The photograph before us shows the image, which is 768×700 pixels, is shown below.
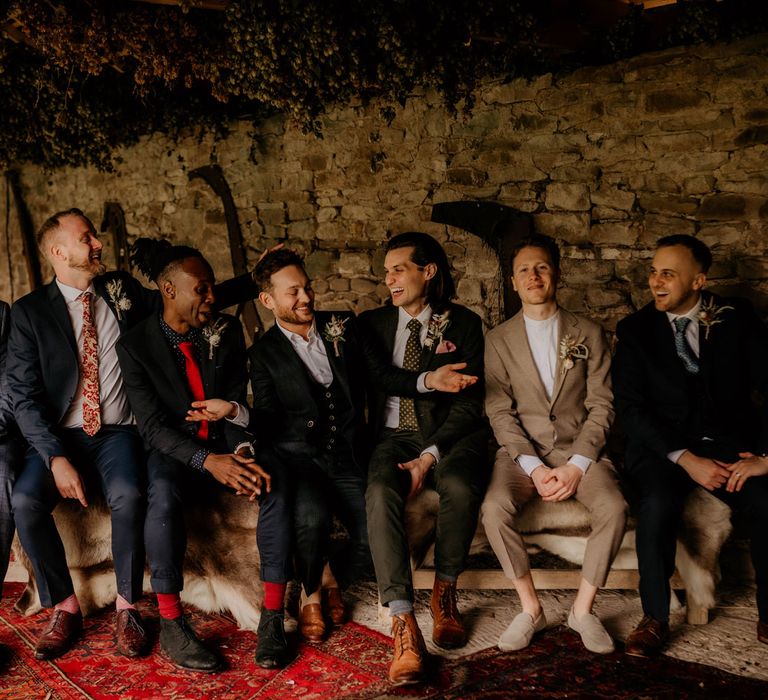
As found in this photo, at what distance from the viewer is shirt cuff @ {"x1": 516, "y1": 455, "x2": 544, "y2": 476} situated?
3295mm

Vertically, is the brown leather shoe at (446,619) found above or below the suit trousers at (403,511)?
below

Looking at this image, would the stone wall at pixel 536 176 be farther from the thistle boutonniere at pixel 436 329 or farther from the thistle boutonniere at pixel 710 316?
the thistle boutonniere at pixel 436 329

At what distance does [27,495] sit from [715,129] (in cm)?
422

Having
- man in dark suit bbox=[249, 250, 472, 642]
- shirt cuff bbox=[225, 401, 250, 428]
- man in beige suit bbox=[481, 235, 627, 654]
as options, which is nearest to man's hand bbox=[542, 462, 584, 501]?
man in beige suit bbox=[481, 235, 627, 654]

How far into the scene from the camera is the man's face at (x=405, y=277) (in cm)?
368

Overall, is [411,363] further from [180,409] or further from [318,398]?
[180,409]

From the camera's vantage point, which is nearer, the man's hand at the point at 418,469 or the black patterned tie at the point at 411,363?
the man's hand at the point at 418,469

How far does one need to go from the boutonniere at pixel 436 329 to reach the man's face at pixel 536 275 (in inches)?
16.4

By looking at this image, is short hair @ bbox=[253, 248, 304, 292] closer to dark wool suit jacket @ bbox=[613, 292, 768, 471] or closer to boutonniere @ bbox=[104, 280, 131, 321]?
boutonniere @ bbox=[104, 280, 131, 321]

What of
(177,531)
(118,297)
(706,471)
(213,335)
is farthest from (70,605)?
(706,471)

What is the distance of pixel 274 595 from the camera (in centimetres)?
305

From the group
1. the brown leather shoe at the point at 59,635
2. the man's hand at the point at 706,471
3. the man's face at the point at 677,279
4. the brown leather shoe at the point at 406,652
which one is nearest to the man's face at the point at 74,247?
the brown leather shoe at the point at 59,635

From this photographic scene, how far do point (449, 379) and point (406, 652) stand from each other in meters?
1.19

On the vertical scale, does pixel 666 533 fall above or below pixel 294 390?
below
